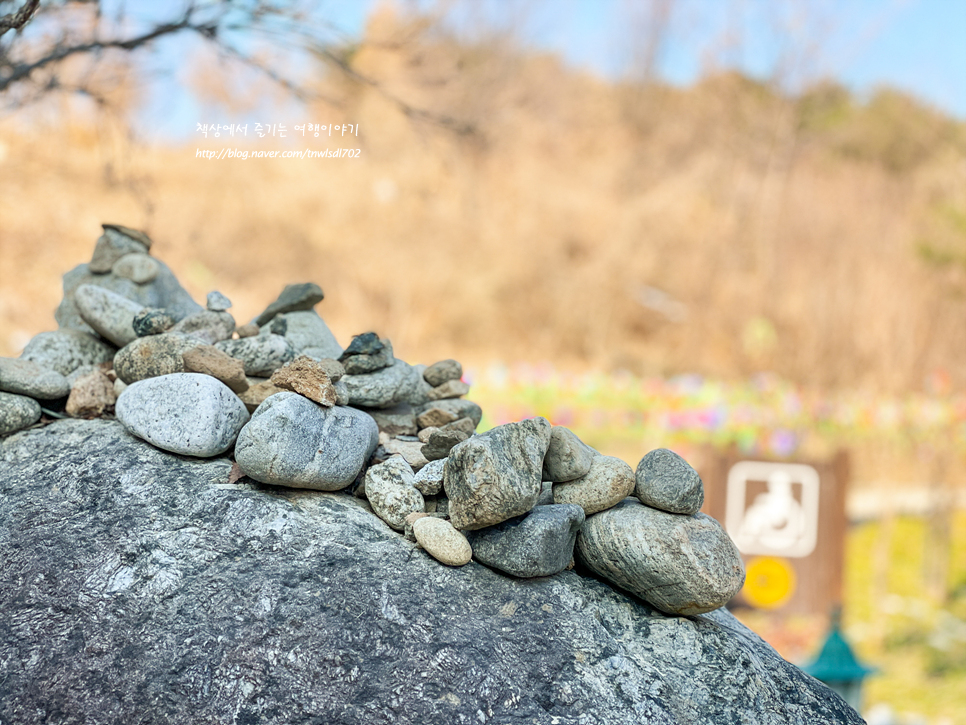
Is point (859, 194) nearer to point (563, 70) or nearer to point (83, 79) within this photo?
point (563, 70)

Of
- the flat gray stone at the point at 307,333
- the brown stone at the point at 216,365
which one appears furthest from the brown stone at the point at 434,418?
the brown stone at the point at 216,365

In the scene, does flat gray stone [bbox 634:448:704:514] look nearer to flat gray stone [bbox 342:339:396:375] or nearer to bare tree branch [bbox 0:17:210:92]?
flat gray stone [bbox 342:339:396:375]

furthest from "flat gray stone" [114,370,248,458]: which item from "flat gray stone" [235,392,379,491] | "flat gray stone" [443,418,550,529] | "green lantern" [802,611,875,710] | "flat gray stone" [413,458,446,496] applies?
"green lantern" [802,611,875,710]

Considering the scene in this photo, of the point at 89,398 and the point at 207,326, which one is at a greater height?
the point at 207,326

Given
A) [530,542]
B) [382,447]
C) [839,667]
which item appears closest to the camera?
[530,542]

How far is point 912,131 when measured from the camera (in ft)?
64.6

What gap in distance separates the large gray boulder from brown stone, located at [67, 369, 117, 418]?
267 mm

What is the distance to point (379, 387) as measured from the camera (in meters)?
2.19

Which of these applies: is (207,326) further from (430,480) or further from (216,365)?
(430,480)

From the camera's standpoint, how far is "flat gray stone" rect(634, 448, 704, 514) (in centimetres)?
184

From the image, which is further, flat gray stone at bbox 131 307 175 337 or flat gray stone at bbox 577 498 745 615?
flat gray stone at bbox 131 307 175 337

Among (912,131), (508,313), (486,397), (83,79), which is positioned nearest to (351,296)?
(508,313)

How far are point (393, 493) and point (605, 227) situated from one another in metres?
16.4

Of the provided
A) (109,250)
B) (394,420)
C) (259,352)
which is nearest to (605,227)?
(109,250)
